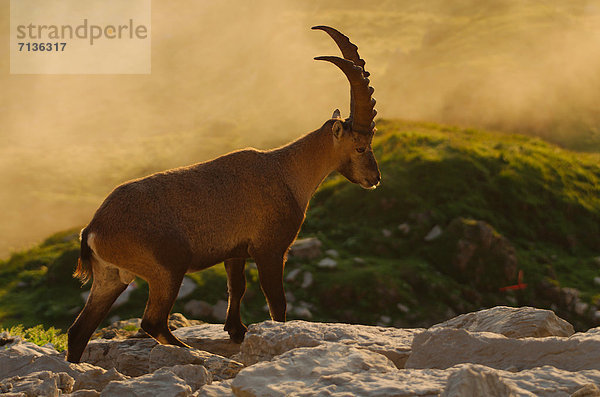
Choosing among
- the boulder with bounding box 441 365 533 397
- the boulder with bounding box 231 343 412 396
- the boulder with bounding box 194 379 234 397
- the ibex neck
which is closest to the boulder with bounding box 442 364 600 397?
the boulder with bounding box 441 365 533 397

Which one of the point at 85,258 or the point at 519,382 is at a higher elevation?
the point at 85,258

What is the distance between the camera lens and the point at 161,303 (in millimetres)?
7867

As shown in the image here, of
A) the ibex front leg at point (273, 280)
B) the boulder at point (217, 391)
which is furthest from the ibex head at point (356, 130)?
the boulder at point (217, 391)

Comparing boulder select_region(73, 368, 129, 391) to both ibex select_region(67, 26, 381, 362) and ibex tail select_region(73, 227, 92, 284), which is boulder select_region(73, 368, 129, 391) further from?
ibex tail select_region(73, 227, 92, 284)

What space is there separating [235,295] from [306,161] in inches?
82.7

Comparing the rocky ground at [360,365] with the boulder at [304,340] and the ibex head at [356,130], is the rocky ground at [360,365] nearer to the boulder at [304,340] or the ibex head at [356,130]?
the boulder at [304,340]

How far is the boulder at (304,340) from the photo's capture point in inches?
→ 256

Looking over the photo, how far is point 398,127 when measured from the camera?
25.0 meters

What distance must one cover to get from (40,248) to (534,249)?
14186 mm

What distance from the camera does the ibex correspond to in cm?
773

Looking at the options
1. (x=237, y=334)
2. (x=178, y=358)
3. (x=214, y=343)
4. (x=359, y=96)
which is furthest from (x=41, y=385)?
(x=359, y=96)

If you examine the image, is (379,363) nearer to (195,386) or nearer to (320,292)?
(195,386)

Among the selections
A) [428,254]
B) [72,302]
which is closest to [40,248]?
[72,302]

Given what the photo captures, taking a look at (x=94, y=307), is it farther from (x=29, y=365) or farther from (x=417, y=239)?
(x=417, y=239)
